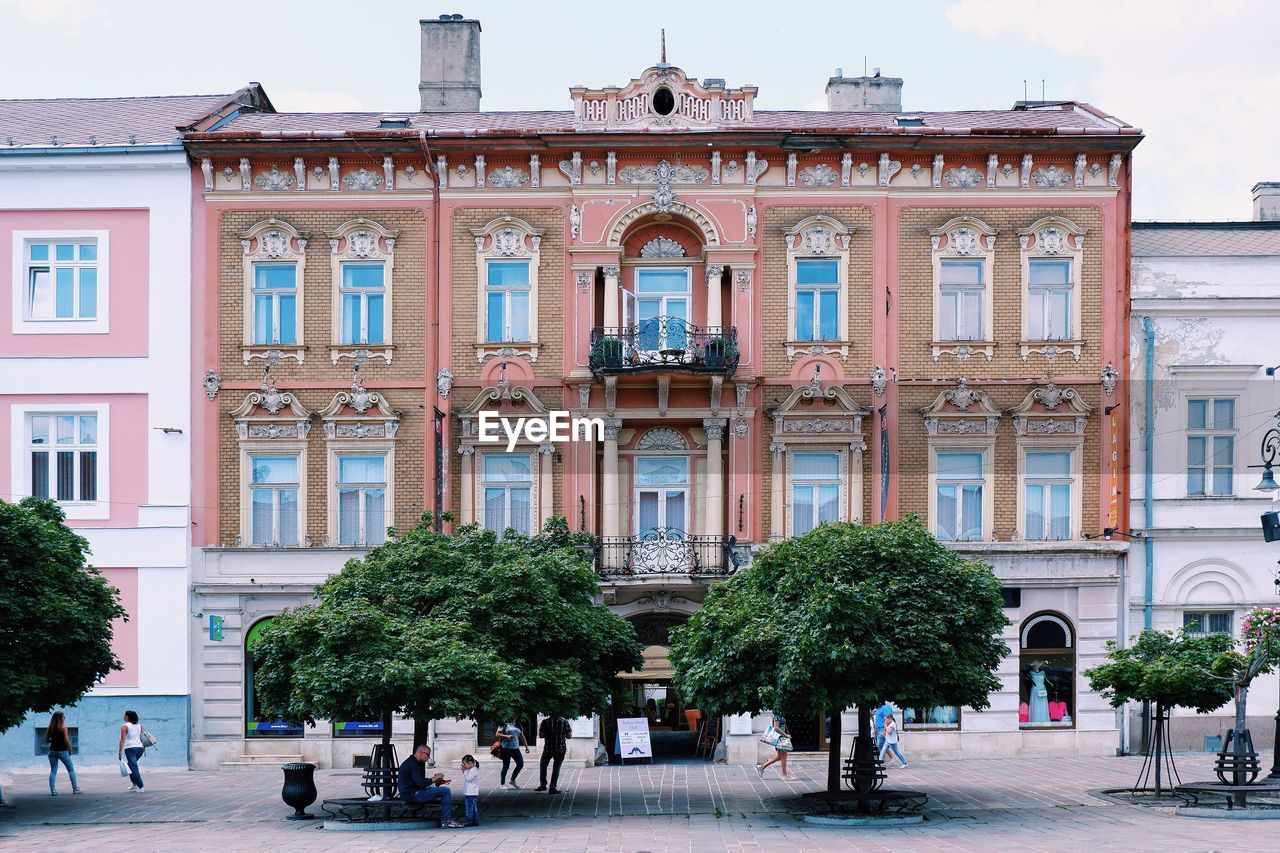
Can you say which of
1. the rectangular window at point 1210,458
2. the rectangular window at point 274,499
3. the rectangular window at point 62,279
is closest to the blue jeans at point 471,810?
the rectangular window at point 274,499

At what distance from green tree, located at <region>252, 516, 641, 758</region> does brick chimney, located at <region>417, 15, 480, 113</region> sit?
14.3 meters

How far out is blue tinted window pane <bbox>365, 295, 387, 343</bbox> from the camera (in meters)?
33.0

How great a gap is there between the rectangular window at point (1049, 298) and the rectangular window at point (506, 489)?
10.8m

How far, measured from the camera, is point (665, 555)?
104ft

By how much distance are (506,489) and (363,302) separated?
491 cm

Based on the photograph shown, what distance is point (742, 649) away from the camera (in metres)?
23.4

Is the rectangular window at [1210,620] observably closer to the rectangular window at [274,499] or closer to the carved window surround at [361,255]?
the carved window surround at [361,255]

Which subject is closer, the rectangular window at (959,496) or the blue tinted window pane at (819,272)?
the rectangular window at (959,496)

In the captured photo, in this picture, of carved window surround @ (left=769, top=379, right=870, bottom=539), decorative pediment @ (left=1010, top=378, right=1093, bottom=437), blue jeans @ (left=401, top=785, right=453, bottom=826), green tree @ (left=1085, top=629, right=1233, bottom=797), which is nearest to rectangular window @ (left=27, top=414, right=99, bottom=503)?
blue jeans @ (left=401, top=785, right=453, bottom=826)

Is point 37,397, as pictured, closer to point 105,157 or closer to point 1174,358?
point 105,157

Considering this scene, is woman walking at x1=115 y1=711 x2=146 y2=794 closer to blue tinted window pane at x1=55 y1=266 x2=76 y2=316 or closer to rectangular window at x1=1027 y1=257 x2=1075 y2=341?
blue tinted window pane at x1=55 y1=266 x2=76 y2=316

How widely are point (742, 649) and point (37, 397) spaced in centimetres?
1691

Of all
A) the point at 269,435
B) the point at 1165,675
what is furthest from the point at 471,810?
the point at 269,435

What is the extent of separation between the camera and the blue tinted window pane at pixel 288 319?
3291 cm
